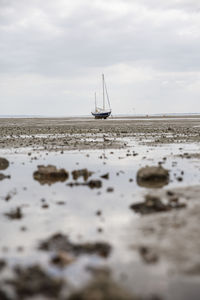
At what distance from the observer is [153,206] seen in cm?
1204

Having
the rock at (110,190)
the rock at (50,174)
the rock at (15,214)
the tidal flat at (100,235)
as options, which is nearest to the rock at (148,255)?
the tidal flat at (100,235)

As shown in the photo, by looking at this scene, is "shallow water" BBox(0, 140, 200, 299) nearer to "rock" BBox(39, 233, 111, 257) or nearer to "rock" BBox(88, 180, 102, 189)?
"rock" BBox(39, 233, 111, 257)

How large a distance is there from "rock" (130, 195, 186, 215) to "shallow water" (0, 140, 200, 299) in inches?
14.4

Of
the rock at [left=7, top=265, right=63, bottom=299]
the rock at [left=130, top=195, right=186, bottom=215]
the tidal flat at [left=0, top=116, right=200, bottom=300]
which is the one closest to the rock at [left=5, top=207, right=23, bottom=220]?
the tidal flat at [left=0, top=116, right=200, bottom=300]

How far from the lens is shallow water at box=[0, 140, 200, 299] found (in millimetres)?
7406

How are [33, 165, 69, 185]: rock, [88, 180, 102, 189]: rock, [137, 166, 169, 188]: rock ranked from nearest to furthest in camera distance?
[88, 180, 102, 189]: rock, [137, 166, 169, 188]: rock, [33, 165, 69, 185]: rock

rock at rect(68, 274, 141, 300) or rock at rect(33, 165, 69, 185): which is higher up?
rock at rect(33, 165, 69, 185)

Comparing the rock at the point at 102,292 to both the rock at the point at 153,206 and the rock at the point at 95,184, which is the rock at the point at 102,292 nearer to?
the rock at the point at 153,206

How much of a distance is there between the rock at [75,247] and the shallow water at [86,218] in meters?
0.20

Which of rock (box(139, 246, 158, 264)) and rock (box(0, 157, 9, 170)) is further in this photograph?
rock (box(0, 157, 9, 170))

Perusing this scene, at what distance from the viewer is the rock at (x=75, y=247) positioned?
27.6ft

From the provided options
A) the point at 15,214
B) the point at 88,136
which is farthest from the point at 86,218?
the point at 88,136

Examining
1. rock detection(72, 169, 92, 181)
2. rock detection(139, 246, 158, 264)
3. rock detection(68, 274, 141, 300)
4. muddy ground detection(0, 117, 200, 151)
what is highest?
muddy ground detection(0, 117, 200, 151)

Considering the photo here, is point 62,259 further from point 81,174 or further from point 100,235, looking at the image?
point 81,174
